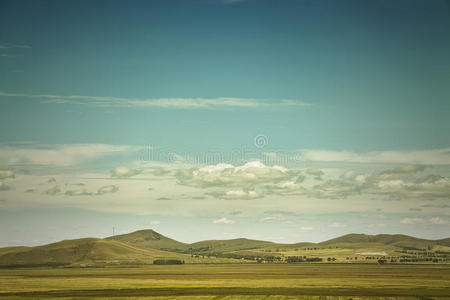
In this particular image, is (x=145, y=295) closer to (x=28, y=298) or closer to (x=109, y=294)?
(x=109, y=294)

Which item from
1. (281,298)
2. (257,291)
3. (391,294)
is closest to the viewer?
(281,298)

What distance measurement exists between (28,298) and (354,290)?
2989 inches

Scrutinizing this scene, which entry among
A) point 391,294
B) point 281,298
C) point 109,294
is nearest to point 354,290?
point 391,294

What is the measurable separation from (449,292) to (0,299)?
10137 cm

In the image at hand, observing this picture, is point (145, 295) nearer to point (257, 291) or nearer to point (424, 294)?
point (257, 291)

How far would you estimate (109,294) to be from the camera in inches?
4771

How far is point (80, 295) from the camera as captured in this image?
118312mm

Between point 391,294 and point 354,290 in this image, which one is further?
point 354,290

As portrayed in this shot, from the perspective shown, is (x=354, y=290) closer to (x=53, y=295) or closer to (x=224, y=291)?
(x=224, y=291)

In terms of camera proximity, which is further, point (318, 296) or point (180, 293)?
point (180, 293)

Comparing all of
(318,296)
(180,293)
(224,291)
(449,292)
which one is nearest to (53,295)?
(180,293)

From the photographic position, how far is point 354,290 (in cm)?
12812

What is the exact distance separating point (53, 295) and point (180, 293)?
2920cm

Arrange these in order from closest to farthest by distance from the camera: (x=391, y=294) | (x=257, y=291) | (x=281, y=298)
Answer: (x=281, y=298) → (x=391, y=294) → (x=257, y=291)
